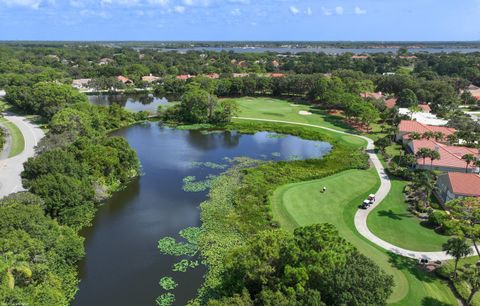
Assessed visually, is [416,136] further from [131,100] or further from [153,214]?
[131,100]

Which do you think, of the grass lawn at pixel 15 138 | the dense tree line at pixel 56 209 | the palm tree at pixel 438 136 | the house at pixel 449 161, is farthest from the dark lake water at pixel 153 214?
the grass lawn at pixel 15 138

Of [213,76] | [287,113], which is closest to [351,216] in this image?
[287,113]

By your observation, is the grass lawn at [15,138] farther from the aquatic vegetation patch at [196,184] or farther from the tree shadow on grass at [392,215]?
the tree shadow on grass at [392,215]

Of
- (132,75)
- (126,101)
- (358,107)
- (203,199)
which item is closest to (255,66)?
(132,75)

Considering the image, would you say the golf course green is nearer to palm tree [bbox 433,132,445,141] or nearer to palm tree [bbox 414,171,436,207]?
palm tree [bbox 414,171,436,207]

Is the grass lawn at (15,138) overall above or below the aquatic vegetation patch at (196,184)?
above

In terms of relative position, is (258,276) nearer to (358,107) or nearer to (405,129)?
(405,129)
